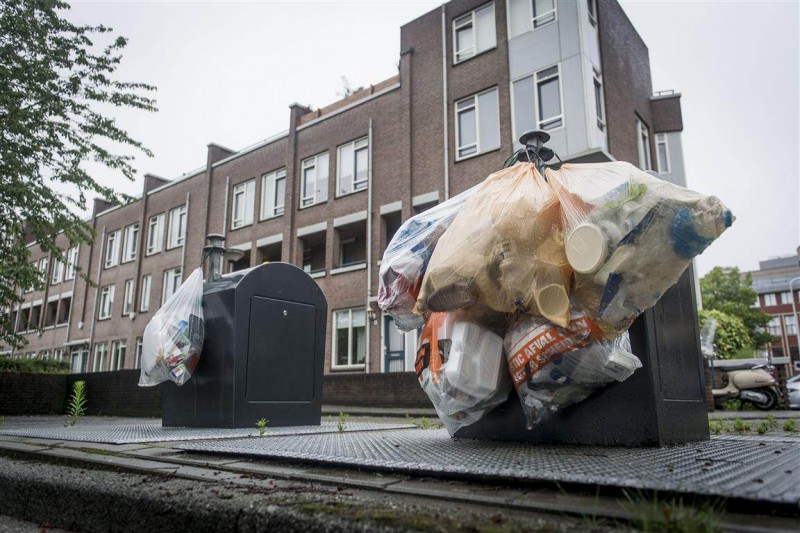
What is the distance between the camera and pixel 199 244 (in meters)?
28.0

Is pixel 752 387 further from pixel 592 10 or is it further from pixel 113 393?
pixel 113 393

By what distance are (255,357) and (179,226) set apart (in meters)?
27.3

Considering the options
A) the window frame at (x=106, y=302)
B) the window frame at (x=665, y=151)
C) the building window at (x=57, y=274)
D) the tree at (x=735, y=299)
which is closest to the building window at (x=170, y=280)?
the window frame at (x=106, y=302)

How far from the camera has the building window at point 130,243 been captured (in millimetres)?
33375

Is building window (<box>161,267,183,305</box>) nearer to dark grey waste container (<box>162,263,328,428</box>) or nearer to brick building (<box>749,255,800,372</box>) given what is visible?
dark grey waste container (<box>162,263,328,428</box>)

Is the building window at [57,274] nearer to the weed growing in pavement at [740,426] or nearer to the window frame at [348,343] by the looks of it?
the window frame at [348,343]

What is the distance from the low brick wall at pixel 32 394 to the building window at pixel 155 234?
61.9 feet

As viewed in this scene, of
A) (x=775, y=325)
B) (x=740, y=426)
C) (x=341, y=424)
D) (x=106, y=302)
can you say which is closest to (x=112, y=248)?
(x=106, y=302)

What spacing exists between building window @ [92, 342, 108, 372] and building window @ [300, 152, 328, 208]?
16998 mm

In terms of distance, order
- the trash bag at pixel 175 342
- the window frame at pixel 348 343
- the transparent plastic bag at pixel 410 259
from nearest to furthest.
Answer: the transparent plastic bag at pixel 410 259 → the trash bag at pixel 175 342 → the window frame at pixel 348 343

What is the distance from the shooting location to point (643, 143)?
21000mm

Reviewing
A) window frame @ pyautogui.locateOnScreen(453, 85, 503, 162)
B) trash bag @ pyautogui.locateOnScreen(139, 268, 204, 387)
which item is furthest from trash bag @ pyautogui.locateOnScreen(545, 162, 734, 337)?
window frame @ pyautogui.locateOnScreen(453, 85, 503, 162)

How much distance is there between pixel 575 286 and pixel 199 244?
27568 millimetres

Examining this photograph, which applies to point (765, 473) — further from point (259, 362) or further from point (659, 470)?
point (259, 362)
